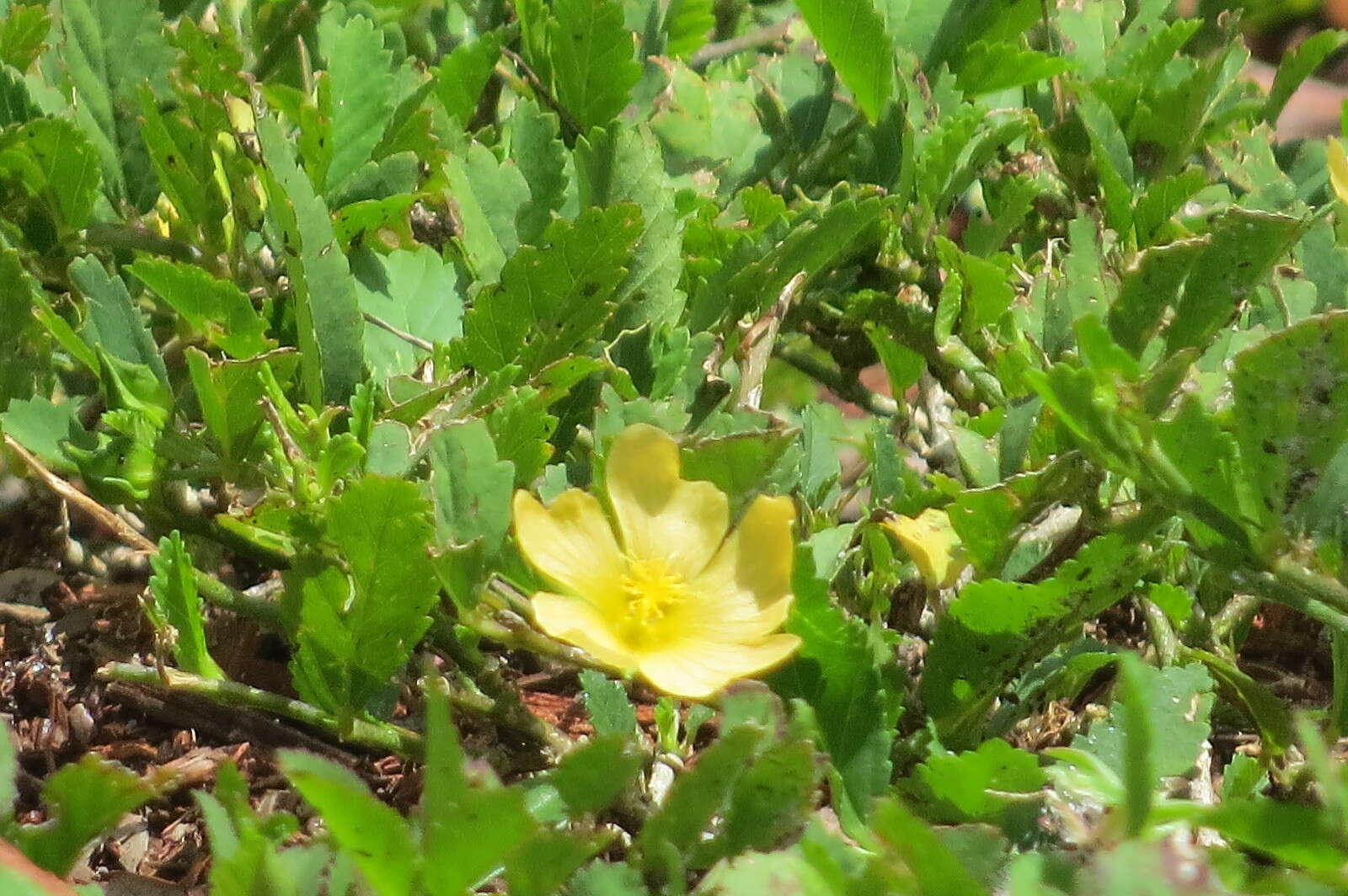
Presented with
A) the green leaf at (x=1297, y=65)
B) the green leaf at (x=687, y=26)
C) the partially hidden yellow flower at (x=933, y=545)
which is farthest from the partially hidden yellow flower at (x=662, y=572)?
the green leaf at (x=1297, y=65)

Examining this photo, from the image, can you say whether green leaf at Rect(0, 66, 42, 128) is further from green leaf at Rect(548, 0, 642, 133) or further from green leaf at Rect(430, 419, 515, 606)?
green leaf at Rect(430, 419, 515, 606)

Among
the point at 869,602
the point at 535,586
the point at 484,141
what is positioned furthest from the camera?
the point at 484,141

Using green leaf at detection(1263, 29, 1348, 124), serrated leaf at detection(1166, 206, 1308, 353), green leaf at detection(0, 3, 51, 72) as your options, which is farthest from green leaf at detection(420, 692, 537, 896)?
green leaf at detection(1263, 29, 1348, 124)

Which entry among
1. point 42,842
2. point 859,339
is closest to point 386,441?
point 42,842

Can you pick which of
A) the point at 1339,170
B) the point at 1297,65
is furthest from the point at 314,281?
the point at 1297,65

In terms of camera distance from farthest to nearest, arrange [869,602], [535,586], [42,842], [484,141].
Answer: [484,141] → [869,602] → [535,586] → [42,842]

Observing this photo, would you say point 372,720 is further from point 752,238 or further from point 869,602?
point 752,238

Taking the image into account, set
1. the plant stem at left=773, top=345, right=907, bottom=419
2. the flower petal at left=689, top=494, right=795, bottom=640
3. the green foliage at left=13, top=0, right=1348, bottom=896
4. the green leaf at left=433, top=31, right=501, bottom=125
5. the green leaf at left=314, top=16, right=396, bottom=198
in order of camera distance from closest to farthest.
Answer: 1. the green foliage at left=13, top=0, right=1348, bottom=896
2. the flower petal at left=689, top=494, right=795, bottom=640
3. the green leaf at left=314, top=16, right=396, bottom=198
4. the green leaf at left=433, top=31, right=501, bottom=125
5. the plant stem at left=773, top=345, right=907, bottom=419
